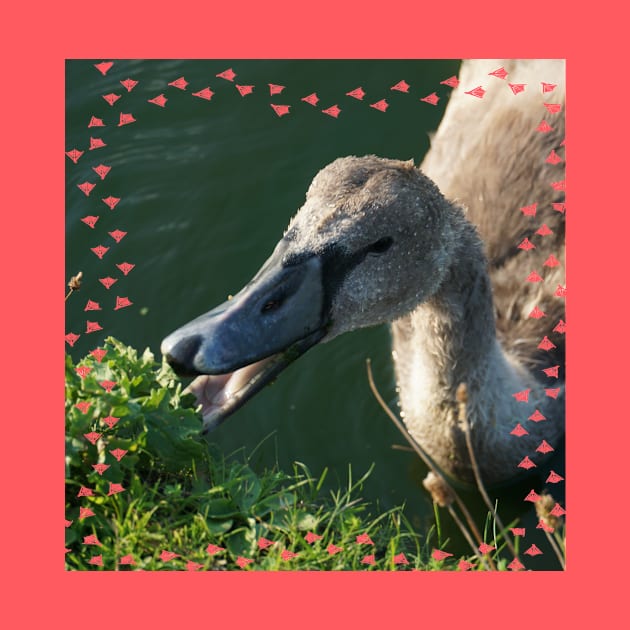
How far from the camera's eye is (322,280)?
4.12 meters

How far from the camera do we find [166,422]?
4.12 m

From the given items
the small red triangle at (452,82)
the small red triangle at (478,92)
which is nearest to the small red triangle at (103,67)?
the small red triangle at (452,82)

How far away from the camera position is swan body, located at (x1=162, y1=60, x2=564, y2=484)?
4.05 m

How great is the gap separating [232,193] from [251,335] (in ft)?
11.1

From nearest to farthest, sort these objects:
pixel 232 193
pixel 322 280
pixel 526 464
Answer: pixel 322 280 < pixel 526 464 < pixel 232 193

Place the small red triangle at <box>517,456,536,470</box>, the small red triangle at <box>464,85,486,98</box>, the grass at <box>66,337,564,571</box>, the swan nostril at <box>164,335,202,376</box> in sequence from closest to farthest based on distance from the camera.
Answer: the swan nostril at <box>164,335,202,376</box>, the grass at <box>66,337,564,571</box>, the small red triangle at <box>517,456,536,470</box>, the small red triangle at <box>464,85,486,98</box>

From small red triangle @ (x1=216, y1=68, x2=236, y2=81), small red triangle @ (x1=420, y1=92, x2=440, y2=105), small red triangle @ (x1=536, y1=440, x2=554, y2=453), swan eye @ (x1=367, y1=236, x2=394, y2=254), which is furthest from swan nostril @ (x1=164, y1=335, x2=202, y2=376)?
small red triangle @ (x1=420, y1=92, x2=440, y2=105)

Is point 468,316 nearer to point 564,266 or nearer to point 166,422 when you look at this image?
point 564,266

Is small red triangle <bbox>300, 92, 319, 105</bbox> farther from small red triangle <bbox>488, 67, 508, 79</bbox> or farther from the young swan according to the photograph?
the young swan

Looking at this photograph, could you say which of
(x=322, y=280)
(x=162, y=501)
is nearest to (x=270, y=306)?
(x=322, y=280)

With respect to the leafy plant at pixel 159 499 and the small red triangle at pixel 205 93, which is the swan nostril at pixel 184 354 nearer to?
the leafy plant at pixel 159 499

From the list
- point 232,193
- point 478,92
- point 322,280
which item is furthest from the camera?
point 232,193

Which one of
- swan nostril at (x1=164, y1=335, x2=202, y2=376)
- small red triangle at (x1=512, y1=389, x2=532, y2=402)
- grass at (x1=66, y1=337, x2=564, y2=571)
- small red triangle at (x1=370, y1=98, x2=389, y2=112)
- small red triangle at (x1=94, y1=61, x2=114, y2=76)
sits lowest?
grass at (x1=66, y1=337, x2=564, y2=571)

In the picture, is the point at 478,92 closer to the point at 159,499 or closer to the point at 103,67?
the point at 103,67
